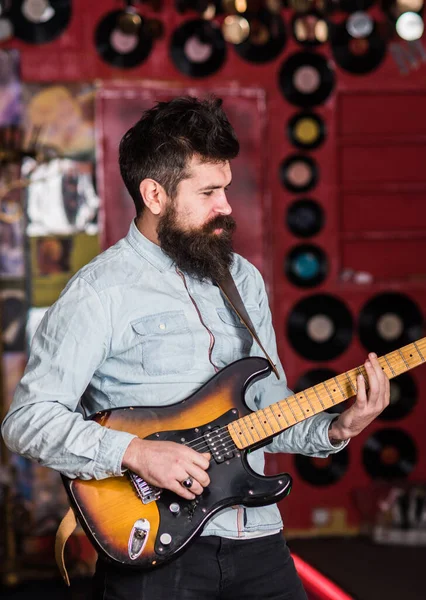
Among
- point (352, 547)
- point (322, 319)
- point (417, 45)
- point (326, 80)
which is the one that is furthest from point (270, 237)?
point (352, 547)

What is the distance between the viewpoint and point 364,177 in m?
5.95

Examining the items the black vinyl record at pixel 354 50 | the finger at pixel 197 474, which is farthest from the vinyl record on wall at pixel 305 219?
the finger at pixel 197 474

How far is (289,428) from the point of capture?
7.76ft

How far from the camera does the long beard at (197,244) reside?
7.51ft

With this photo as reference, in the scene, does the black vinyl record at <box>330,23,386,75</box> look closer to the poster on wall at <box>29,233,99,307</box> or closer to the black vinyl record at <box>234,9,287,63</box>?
the black vinyl record at <box>234,9,287,63</box>

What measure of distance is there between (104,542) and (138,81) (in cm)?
406

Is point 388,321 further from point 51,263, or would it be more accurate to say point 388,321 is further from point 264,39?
point 51,263

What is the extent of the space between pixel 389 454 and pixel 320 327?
3.19 feet

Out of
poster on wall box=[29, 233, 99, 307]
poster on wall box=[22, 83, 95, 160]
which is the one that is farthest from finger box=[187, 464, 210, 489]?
poster on wall box=[22, 83, 95, 160]

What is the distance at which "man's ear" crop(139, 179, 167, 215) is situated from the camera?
7.63 feet

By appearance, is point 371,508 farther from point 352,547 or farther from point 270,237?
point 270,237

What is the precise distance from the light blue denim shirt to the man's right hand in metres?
0.04

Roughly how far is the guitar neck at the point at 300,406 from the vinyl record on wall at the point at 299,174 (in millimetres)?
3620

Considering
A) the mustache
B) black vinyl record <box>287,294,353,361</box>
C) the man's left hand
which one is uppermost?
the mustache
